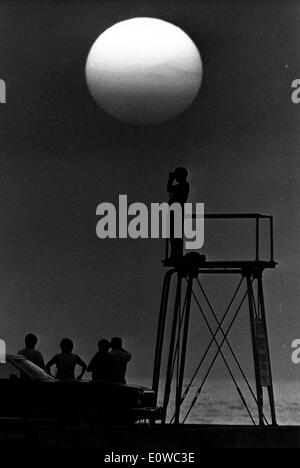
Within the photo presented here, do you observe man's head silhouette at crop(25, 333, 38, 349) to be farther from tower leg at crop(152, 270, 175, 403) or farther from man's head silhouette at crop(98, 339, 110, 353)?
tower leg at crop(152, 270, 175, 403)

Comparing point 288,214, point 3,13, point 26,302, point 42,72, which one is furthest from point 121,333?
point 3,13

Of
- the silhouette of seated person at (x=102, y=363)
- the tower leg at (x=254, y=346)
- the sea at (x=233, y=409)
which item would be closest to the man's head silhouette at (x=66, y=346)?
the silhouette of seated person at (x=102, y=363)

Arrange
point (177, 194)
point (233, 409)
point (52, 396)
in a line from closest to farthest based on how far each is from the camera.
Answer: point (177, 194) < point (52, 396) < point (233, 409)

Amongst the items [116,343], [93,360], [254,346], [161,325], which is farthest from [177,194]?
[254,346]

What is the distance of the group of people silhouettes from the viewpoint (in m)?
10.5

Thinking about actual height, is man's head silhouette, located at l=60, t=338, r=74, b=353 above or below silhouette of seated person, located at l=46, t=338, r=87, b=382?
above

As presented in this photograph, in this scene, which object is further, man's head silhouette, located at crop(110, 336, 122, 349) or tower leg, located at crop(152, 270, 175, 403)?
tower leg, located at crop(152, 270, 175, 403)

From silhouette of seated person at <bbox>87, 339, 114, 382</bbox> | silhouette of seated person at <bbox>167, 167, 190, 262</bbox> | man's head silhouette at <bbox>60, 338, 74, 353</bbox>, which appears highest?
silhouette of seated person at <bbox>167, 167, 190, 262</bbox>

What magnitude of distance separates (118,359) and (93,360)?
23cm

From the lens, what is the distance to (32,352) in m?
10.6

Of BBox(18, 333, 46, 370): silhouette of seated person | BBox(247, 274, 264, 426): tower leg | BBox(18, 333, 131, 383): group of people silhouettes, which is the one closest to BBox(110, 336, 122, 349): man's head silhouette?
BBox(18, 333, 131, 383): group of people silhouettes

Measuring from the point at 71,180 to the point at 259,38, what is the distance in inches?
71.4

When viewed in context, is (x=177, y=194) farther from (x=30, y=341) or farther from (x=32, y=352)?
(x=32, y=352)
